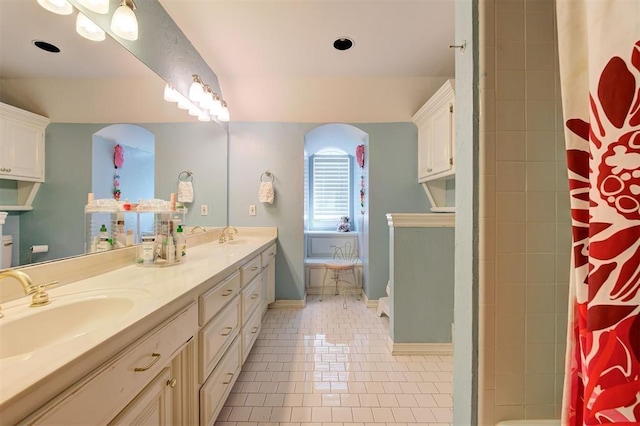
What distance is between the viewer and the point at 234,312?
1.60 meters

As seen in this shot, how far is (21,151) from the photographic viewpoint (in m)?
0.93

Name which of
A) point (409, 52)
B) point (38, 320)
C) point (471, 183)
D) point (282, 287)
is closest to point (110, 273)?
point (38, 320)

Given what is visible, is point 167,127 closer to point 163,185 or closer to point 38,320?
point 163,185

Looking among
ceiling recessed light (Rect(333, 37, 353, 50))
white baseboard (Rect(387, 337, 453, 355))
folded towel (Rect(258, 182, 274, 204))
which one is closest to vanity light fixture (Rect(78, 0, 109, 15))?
ceiling recessed light (Rect(333, 37, 353, 50))

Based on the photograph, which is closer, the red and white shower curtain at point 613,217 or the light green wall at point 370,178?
the red and white shower curtain at point 613,217

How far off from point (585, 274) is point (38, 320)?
4.69 ft

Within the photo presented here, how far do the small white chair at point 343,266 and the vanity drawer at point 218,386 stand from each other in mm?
1835

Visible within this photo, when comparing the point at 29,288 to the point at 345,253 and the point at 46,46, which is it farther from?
the point at 345,253

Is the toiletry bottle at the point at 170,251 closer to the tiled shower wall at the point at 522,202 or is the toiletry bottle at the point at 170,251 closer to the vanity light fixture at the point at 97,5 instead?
the vanity light fixture at the point at 97,5

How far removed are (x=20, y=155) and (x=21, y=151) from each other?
1cm

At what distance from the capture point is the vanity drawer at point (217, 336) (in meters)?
1.17

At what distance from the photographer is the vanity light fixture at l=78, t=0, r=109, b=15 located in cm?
122

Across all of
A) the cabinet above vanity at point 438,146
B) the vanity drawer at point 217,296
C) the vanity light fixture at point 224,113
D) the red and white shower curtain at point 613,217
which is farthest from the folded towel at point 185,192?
the red and white shower curtain at point 613,217

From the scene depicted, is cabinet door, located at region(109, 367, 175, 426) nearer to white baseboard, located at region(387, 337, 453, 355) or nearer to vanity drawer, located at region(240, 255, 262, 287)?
vanity drawer, located at region(240, 255, 262, 287)
